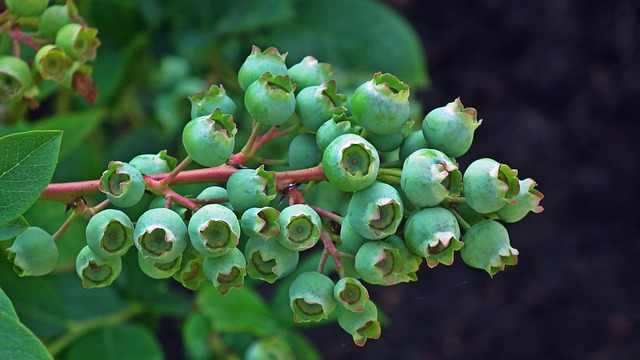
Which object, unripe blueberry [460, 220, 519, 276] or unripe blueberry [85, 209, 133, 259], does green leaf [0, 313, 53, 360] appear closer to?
unripe blueberry [85, 209, 133, 259]

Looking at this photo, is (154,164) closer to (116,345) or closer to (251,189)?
(251,189)

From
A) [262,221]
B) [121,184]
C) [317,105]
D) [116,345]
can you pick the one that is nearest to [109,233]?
[121,184]

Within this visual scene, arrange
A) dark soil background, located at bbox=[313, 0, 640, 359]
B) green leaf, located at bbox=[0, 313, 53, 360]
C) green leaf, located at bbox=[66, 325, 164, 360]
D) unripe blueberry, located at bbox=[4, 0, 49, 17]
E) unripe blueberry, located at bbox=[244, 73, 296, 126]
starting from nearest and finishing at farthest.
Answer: green leaf, located at bbox=[0, 313, 53, 360] < unripe blueberry, located at bbox=[244, 73, 296, 126] < unripe blueberry, located at bbox=[4, 0, 49, 17] < green leaf, located at bbox=[66, 325, 164, 360] < dark soil background, located at bbox=[313, 0, 640, 359]

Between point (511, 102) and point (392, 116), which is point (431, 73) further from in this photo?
point (392, 116)

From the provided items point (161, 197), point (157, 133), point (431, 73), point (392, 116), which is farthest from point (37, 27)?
point (431, 73)

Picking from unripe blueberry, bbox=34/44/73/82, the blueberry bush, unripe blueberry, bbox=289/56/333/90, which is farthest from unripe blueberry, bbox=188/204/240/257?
unripe blueberry, bbox=34/44/73/82

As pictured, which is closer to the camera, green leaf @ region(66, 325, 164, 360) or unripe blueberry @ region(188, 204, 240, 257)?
unripe blueberry @ region(188, 204, 240, 257)
